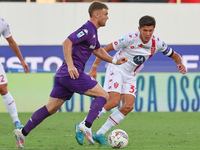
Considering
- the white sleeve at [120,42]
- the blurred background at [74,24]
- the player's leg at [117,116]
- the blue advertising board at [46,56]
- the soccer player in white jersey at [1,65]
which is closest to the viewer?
the player's leg at [117,116]

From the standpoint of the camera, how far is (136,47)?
25.0 ft

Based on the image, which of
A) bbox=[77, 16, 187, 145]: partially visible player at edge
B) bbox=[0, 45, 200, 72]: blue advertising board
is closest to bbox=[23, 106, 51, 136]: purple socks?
bbox=[77, 16, 187, 145]: partially visible player at edge

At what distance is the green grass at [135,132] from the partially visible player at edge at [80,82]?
41cm

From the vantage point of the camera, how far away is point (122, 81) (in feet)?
25.2

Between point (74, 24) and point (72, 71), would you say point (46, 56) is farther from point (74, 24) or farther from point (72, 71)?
point (72, 71)

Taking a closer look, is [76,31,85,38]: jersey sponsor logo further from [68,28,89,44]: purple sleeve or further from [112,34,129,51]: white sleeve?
[112,34,129,51]: white sleeve

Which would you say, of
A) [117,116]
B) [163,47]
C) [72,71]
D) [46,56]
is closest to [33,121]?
[72,71]

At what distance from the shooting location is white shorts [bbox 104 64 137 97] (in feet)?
24.8

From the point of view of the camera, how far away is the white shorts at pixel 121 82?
7566 millimetres

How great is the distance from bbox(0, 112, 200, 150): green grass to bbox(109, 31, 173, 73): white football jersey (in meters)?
1.08

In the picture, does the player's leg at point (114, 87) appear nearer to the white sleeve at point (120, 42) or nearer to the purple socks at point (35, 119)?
the white sleeve at point (120, 42)

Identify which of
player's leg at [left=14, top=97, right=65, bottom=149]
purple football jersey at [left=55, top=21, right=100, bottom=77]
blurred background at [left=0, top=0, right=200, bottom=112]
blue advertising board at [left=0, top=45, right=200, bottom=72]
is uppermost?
purple football jersey at [left=55, top=21, right=100, bottom=77]

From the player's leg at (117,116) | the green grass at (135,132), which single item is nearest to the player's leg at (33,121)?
the green grass at (135,132)

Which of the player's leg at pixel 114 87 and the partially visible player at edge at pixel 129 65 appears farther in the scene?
the player's leg at pixel 114 87
